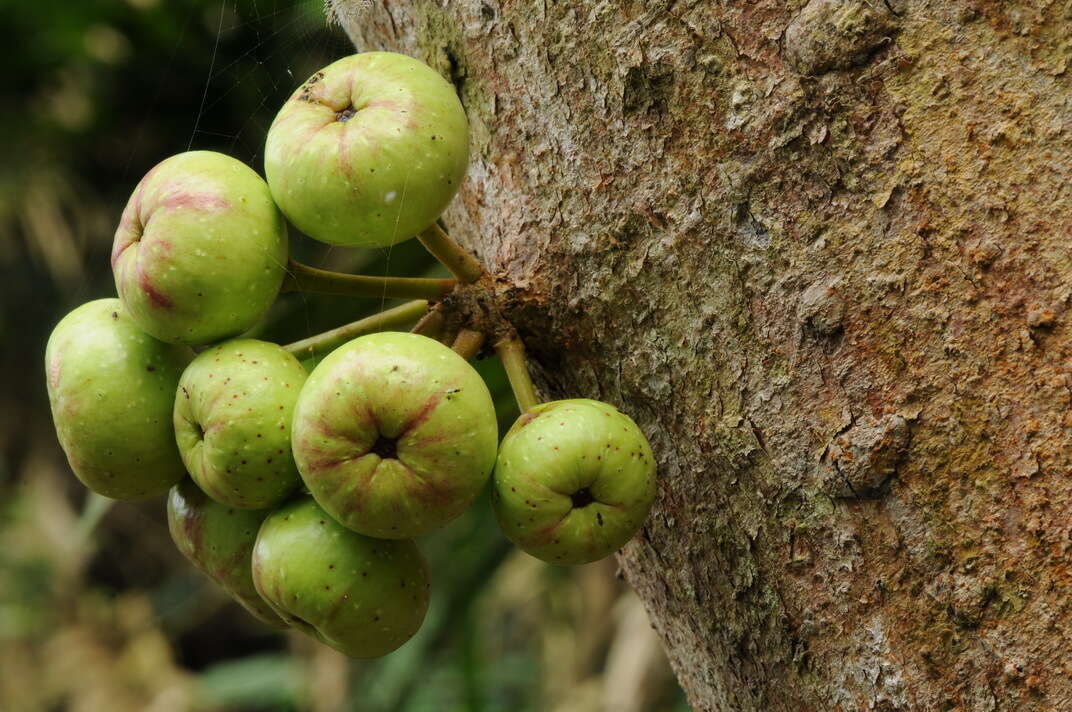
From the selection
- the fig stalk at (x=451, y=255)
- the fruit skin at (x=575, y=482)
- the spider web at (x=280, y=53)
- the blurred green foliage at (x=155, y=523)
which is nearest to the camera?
the fruit skin at (x=575, y=482)

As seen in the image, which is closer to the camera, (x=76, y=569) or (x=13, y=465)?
(x=76, y=569)

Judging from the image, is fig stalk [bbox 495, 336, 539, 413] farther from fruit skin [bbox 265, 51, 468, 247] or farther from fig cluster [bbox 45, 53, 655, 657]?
fruit skin [bbox 265, 51, 468, 247]

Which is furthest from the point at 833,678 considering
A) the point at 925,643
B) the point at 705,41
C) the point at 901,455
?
the point at 705,41

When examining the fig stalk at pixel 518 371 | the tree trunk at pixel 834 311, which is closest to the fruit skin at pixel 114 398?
the fig stalk at pixel 518 371

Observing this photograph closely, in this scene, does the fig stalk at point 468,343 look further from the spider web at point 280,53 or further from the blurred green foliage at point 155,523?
the blurred green foliage at point 155,523

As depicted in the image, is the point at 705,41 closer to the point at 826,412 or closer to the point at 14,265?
the point at 826,412

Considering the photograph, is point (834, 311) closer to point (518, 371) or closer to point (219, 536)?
point (518, 371)
